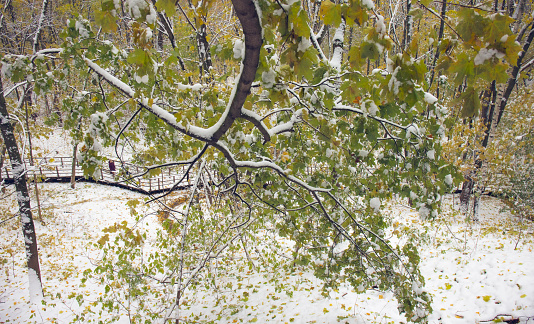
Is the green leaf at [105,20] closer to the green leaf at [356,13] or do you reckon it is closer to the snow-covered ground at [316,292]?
the green leaf at [356,13]

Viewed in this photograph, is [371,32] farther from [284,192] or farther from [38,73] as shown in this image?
[38,73]

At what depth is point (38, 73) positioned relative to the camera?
2918 mm

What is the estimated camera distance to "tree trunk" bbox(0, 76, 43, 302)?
5.73 m

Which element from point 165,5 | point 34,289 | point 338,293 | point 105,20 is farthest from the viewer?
point 34,289

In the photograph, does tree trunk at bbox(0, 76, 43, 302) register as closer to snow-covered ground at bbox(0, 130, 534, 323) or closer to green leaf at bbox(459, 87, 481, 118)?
snow-covered ground at bbox(0, 130, 534, 323)

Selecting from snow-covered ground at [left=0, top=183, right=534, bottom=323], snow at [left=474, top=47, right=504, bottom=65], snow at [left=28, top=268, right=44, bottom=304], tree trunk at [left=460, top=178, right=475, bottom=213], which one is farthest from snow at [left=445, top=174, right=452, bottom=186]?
tree trunk at [left=460, top=178, right=475, bottom=213]

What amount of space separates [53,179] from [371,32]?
19.7 metres

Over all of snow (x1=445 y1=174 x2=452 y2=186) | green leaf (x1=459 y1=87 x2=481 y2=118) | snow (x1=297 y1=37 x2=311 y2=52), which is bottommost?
A: snow (x1=445 y1=174 x2=452 y2=186)

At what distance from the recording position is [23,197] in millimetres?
6156

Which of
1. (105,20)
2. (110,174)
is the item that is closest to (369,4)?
(105,20)

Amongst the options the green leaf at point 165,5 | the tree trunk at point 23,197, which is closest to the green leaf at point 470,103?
the green leaf at point 165,5

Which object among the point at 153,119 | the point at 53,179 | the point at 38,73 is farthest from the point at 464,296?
the point at 53,179

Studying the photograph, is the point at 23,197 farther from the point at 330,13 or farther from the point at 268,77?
the point at 330,13

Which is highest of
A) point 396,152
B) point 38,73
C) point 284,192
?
point 38,73
